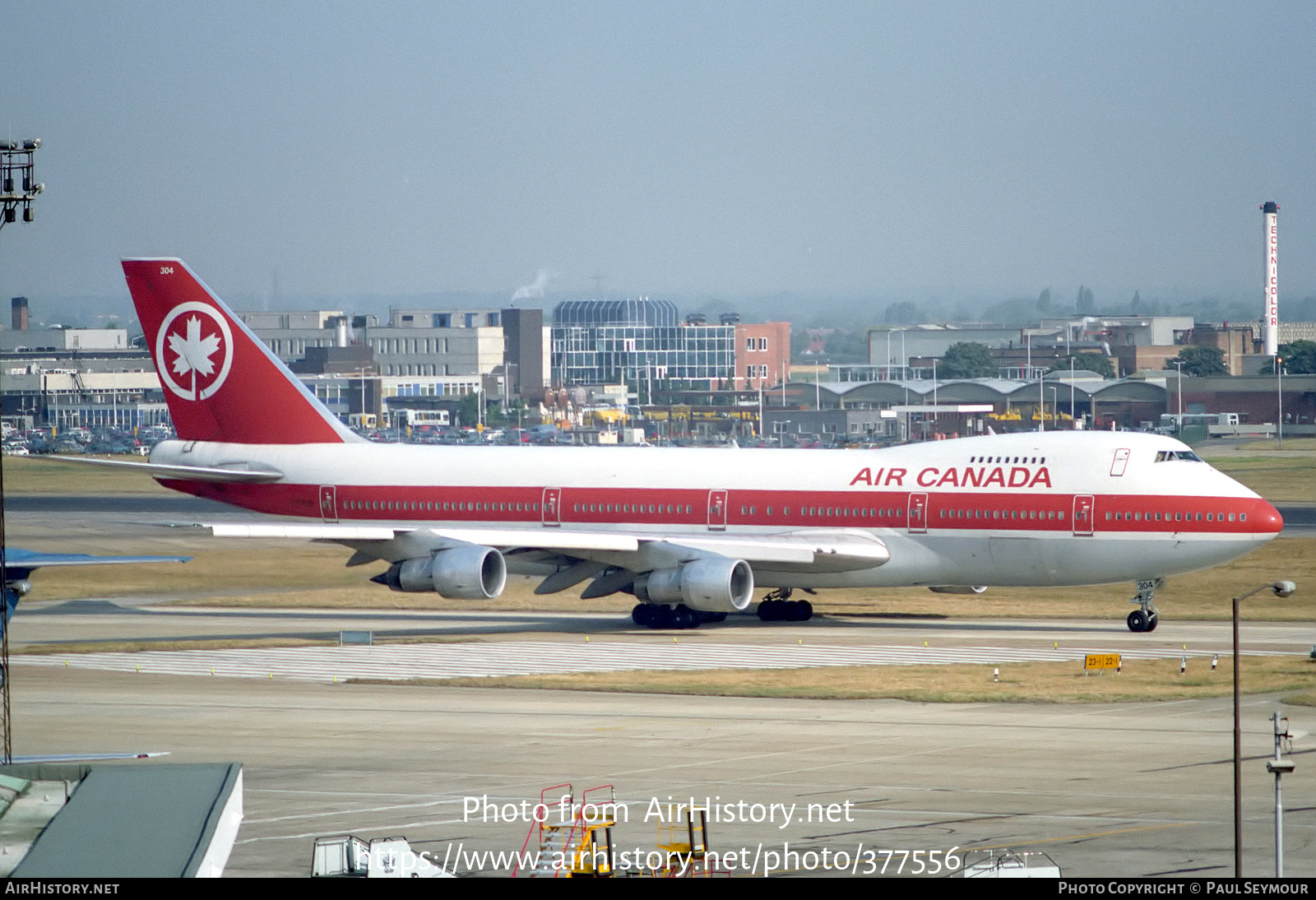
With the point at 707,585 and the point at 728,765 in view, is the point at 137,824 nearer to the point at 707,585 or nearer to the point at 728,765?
the point at 728,765

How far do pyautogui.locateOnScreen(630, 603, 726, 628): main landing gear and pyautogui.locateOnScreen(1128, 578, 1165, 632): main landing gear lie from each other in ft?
37.9

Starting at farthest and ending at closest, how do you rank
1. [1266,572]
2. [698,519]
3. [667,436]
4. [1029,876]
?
[667,436] < [1266,572] < [698,519] < [1029,876]

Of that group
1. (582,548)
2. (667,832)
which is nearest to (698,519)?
(582,548)

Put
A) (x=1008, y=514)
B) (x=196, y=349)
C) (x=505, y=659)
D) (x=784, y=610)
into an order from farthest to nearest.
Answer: (x=196, y=349), (x=784, y=610), (x=1008, y=514), (x=505, y=659)

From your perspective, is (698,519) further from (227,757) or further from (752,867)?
(752,867)

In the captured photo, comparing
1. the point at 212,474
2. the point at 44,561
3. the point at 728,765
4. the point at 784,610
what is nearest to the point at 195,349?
the point at 212,474

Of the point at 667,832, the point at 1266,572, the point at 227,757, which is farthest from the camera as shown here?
the point at 1266,572

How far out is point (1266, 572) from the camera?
6394 centimetres

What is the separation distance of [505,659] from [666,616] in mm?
7927

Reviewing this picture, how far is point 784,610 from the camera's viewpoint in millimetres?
54438

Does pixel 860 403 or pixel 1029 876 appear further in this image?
pixel 860 403

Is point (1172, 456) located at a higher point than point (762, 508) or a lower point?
higher

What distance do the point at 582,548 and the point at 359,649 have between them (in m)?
6.96

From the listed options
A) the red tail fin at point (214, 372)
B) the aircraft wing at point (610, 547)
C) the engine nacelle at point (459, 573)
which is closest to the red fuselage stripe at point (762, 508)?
the aircraft wing at point (610, 547)
